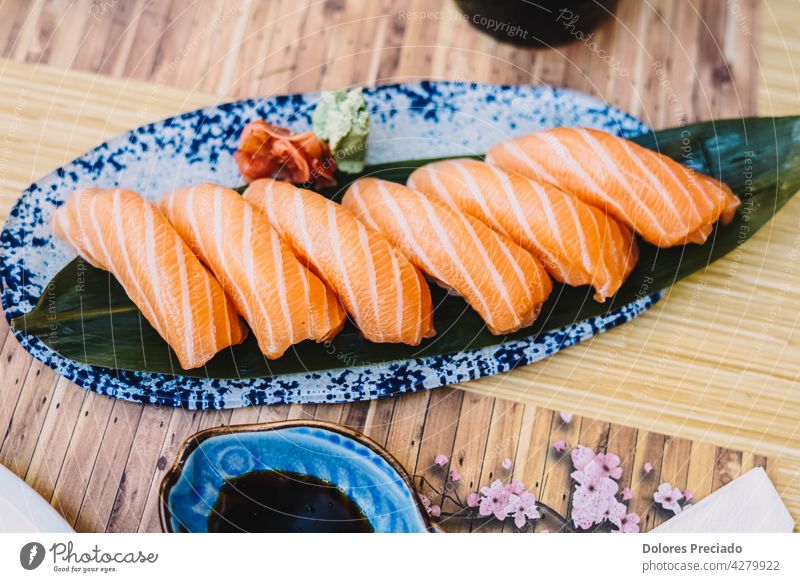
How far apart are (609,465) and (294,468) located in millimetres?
740

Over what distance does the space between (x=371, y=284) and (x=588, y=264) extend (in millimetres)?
491

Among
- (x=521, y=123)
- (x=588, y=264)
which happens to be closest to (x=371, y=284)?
(x=588, y=264)

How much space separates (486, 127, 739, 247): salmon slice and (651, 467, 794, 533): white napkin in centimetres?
60

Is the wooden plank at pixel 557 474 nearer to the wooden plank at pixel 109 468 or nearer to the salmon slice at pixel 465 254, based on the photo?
the salmon slice at pixel 465 254

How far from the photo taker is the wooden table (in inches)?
65.1

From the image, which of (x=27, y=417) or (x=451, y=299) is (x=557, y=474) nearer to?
(x=451, y=299)

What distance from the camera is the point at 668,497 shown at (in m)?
1.63

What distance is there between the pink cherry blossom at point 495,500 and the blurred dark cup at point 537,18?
1.17 m

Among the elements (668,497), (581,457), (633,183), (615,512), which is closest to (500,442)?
(581,457)

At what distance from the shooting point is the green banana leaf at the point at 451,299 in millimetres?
1599

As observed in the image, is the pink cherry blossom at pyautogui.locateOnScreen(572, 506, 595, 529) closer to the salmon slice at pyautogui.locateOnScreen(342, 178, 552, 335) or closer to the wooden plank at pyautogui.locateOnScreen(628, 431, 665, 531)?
the wooden plank at pyautogui.locateOnScreen(628, 431, 665, 531)

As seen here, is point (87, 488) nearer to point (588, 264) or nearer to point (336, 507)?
point (336, 507)
